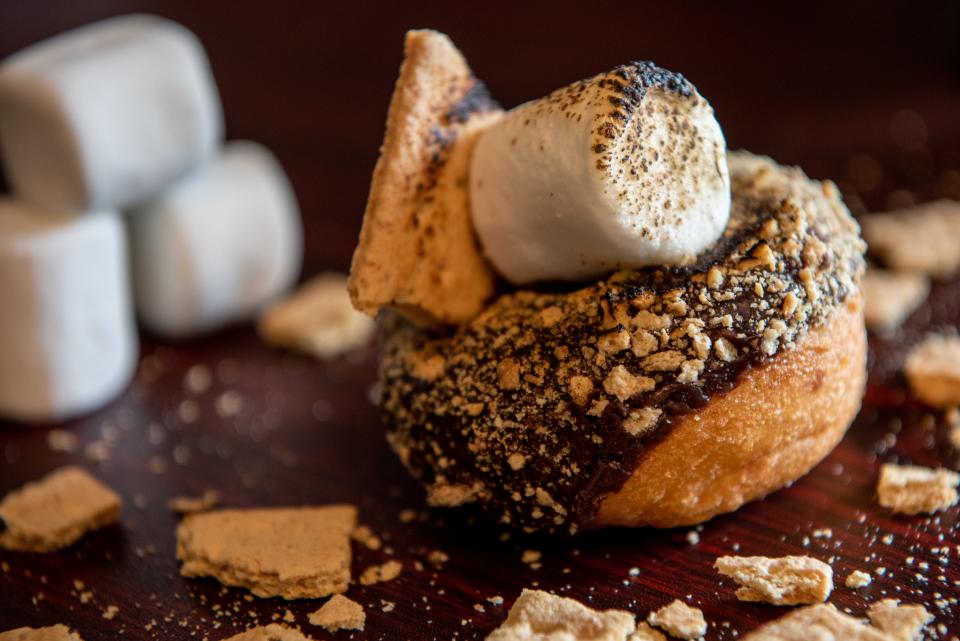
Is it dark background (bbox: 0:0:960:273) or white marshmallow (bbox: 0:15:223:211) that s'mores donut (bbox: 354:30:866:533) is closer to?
white marshmallow (bbox: 0:15:223:211)

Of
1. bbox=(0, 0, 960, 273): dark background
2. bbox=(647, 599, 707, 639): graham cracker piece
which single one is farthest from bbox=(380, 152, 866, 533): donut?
bbox=(0, 0, 960, 273): dark background

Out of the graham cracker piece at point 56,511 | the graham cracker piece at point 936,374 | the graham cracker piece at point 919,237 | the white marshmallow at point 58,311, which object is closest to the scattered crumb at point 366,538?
the graham cracker piece at point 56,511

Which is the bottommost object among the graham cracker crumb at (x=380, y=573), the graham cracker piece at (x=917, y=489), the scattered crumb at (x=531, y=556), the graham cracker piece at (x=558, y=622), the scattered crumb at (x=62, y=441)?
the scattered crumb at (x=62, y=441)

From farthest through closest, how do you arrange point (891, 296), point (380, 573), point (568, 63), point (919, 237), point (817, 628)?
point (568, 63)
point (919, 237)
point (891, 296)
point (380, 573)
point (817, 628)

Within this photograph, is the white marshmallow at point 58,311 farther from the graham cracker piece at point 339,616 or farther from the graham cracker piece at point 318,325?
the graham cracker piece at point 339,616

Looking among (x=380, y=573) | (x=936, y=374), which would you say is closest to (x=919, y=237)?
(x=936, y=374)

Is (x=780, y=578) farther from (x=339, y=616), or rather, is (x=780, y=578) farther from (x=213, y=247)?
(x=213, y=247)

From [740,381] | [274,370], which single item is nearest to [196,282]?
[274,370]
